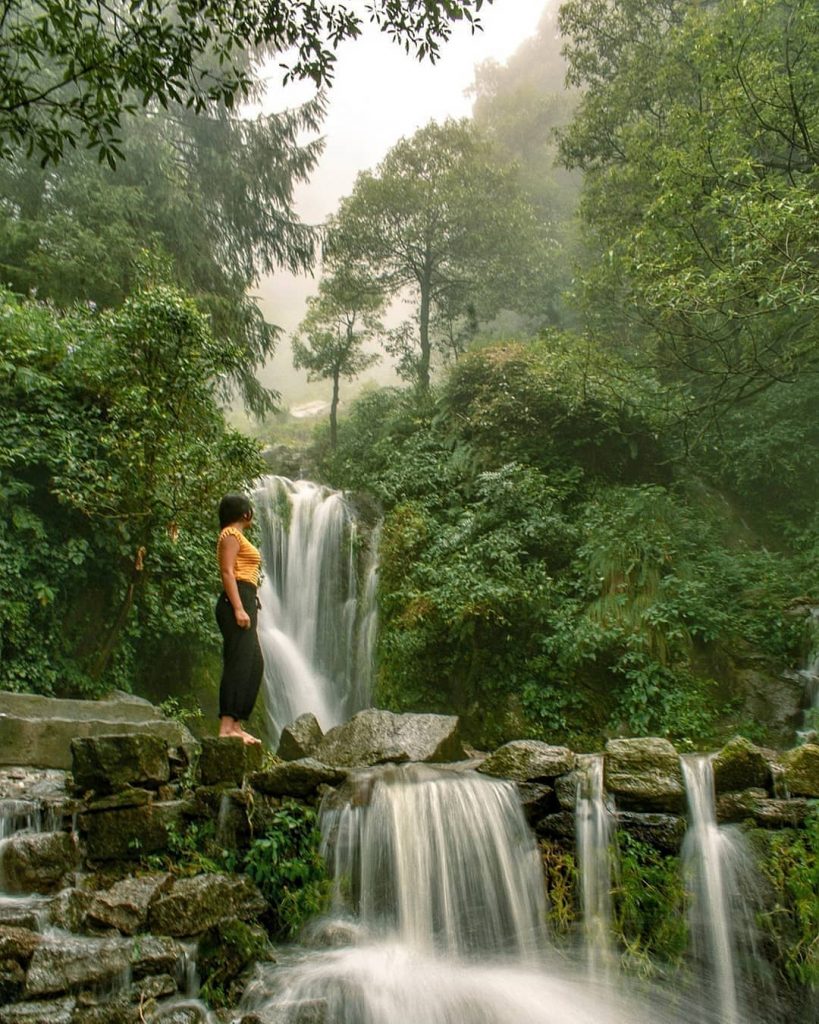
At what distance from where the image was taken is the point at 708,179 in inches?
401

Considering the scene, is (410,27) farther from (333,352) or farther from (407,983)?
(333,352)

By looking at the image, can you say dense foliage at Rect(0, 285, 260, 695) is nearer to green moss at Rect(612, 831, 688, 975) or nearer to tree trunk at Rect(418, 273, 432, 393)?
green moss at Rect(612, 831, 688, 975)

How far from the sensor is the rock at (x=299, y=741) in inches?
260

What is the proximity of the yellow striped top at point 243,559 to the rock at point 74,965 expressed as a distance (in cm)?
262

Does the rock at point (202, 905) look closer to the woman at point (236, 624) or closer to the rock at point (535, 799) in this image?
the woman at point (236, 624)

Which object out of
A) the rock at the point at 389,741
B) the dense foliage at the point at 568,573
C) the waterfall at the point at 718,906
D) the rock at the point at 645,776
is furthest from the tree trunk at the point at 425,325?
the waterfall at the point at 718,906

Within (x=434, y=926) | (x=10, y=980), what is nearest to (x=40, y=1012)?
(x=10, y=980)

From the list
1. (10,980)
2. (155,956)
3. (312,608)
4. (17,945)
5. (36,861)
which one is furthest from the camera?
(312,608)

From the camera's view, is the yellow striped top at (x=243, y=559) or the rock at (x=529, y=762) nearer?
the rock at (x=529, y=762)

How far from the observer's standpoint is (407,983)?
4.15 meters

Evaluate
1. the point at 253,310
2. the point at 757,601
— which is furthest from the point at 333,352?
the point at 757,601

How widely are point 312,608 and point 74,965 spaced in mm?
8132

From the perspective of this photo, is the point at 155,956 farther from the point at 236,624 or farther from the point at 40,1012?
the point at 236,624

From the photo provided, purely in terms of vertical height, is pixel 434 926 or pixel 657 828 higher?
pixel 657 828
